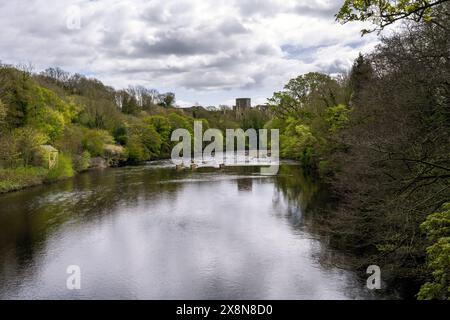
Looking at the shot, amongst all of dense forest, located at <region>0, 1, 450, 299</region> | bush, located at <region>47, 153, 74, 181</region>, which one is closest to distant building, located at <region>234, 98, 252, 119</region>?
dense forest, located at <region>0, 1, 450, 299</region>

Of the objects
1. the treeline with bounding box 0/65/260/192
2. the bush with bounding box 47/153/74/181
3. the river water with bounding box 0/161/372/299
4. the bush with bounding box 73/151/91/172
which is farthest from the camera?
the bush with bounding box 73/151/91/172

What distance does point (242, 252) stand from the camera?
13.8m

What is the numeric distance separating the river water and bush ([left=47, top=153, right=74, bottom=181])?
4.65 m

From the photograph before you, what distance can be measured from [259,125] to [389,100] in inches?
2581

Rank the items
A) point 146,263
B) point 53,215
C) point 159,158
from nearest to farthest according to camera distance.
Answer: point 146,263 < point 53,215 < point 159,158

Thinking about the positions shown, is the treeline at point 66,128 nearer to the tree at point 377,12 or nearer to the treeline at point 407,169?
the treeline at point 407,169

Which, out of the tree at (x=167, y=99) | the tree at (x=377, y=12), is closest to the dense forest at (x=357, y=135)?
the tree at (x=377, y=12)

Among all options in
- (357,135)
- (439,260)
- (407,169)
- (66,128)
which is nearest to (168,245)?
(407,169)

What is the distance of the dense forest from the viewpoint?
28.6ft

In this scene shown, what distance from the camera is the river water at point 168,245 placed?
35.6 feet

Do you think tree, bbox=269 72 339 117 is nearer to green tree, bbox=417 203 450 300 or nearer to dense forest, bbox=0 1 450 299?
dense forest, bbox=0 1 450 299

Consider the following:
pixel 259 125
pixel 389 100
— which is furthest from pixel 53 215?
pixel 259 125
